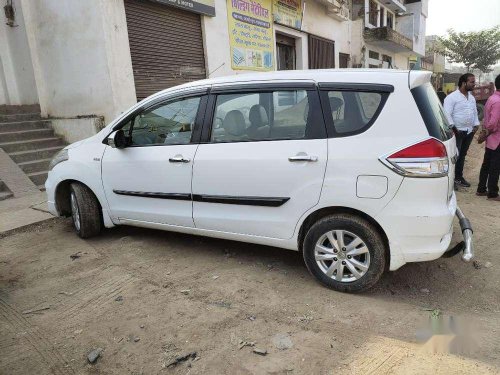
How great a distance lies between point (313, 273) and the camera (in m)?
3.05

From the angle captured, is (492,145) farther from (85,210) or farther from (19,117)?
(19,117)

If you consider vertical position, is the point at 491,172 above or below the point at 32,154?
below

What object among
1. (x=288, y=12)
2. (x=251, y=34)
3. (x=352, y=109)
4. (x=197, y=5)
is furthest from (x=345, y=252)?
(x=288, y=12)

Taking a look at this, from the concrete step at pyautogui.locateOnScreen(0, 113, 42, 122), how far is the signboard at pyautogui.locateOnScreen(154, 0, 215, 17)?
3.58 metres

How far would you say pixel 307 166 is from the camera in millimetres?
2855

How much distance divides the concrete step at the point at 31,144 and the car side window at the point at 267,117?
17.6 ft

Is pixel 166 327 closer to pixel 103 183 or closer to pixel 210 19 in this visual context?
pixel 103 183

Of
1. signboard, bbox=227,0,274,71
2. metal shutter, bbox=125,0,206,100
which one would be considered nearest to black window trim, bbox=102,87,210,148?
metal shutter, bbox=125,0,206,100

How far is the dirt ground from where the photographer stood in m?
2.26

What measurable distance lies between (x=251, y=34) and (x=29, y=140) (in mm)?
6609

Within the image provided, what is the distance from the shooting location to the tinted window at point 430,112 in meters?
2.62

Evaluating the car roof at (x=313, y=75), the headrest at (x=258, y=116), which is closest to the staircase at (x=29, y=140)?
the car roof at (x=313, y=75)

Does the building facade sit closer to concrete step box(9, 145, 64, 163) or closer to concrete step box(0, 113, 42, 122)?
concrete step box(0, 113, 42, 122)

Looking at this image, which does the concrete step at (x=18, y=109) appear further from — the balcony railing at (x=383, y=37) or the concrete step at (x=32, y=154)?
the balcony railing at (x=383, y=37)
